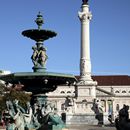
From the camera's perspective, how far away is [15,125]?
18.8 meters

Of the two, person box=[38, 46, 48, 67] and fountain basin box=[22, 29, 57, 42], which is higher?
fountain basin box=[22, 29, 57, 42]

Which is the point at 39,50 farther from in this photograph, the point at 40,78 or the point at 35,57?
the point at 40,78

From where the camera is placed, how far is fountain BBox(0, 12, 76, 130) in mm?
19656

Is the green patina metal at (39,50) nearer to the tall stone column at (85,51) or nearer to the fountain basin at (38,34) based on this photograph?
the fountain basin at (38,34)

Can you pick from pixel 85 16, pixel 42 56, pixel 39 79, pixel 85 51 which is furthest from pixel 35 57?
pixel 85 16

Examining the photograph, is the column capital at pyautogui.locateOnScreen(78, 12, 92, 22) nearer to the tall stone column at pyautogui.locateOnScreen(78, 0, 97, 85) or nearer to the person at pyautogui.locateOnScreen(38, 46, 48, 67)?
the tall stone column at pyautogui.locateOnScreen(78, 0, 97, 85)

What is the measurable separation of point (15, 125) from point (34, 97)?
8.15 ft

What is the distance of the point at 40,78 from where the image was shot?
64.7ft

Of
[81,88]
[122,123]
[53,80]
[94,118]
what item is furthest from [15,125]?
[81,88]

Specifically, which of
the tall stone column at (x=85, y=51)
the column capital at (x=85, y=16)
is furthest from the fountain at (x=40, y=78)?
the column capital at (x=85, y=16)

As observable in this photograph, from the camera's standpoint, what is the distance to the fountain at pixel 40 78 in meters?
19.7

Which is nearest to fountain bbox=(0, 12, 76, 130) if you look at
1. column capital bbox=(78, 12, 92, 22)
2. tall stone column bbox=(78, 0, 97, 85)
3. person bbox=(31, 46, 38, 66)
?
person bbox=(31, 46, 38, 66)

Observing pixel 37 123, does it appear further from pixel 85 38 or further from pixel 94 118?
pixel 85 38

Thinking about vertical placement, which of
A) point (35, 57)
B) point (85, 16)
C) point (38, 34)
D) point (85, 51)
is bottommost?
point (35, 57)
